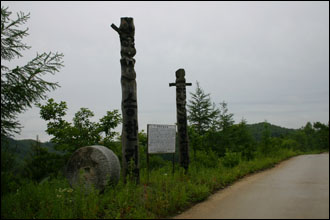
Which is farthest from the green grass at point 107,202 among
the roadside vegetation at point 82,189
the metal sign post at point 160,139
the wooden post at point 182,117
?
the wooden post at point 182,117

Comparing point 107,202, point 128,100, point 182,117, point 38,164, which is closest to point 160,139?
point 128,100

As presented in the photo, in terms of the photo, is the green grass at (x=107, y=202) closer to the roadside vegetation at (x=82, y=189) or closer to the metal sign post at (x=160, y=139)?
the roadside vegetation at (x=82, y=189)

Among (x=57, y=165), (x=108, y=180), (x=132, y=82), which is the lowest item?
(x=57, y=165)

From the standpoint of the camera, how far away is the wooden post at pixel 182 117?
31.2ft

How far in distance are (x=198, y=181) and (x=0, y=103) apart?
5.33m

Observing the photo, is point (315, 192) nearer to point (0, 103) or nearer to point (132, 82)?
point (132, 82)

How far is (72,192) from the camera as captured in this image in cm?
661

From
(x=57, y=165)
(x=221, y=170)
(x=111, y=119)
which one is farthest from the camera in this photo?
(x=57, y=165)

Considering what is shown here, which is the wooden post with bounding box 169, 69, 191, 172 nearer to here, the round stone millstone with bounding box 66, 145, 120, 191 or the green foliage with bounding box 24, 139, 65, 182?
the round stone millstone with bounding box 66, 145, 120, 191

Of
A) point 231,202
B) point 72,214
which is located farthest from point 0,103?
point 231,202

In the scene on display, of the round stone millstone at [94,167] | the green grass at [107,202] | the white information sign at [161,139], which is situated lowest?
the green grass at [107,202]

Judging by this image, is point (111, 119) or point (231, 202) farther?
point (111, 119)

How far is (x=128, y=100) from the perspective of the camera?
24.2ft

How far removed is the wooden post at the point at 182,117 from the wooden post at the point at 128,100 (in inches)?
105
